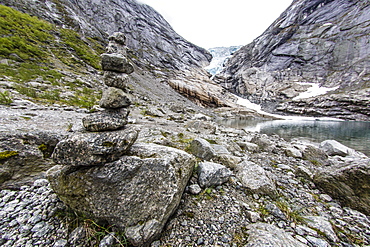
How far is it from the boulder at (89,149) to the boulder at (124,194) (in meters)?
0.17

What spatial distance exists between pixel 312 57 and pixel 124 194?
129 metres

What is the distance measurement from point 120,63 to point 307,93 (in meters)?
109

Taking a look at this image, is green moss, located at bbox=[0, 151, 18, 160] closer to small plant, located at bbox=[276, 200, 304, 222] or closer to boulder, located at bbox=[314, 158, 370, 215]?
small plant, located at bbox=[276, 200, 304, 222]

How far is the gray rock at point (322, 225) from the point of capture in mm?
2497

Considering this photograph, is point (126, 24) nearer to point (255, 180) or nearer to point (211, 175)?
point (211, 175)

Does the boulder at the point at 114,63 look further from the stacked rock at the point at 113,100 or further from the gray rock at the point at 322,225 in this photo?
the gray rock at the point at 322,225

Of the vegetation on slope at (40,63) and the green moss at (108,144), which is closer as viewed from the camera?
the green moss at (108,144)

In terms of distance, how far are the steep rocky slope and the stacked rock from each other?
→ 9551cm

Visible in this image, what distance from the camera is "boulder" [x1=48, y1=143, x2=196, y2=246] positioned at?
2488mm

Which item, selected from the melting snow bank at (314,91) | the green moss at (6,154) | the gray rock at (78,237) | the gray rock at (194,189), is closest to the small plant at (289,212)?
the gray rock at (194,189)

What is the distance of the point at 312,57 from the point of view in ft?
285

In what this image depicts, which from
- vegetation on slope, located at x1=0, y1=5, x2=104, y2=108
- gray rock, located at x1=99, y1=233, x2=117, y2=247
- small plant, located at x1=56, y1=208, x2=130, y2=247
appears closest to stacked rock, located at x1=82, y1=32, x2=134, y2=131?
small plant, located at x1=56, y1=208, x2=130, y2=247

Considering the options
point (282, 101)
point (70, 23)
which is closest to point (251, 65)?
point (282, 101)

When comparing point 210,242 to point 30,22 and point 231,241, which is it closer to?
point 231,241
